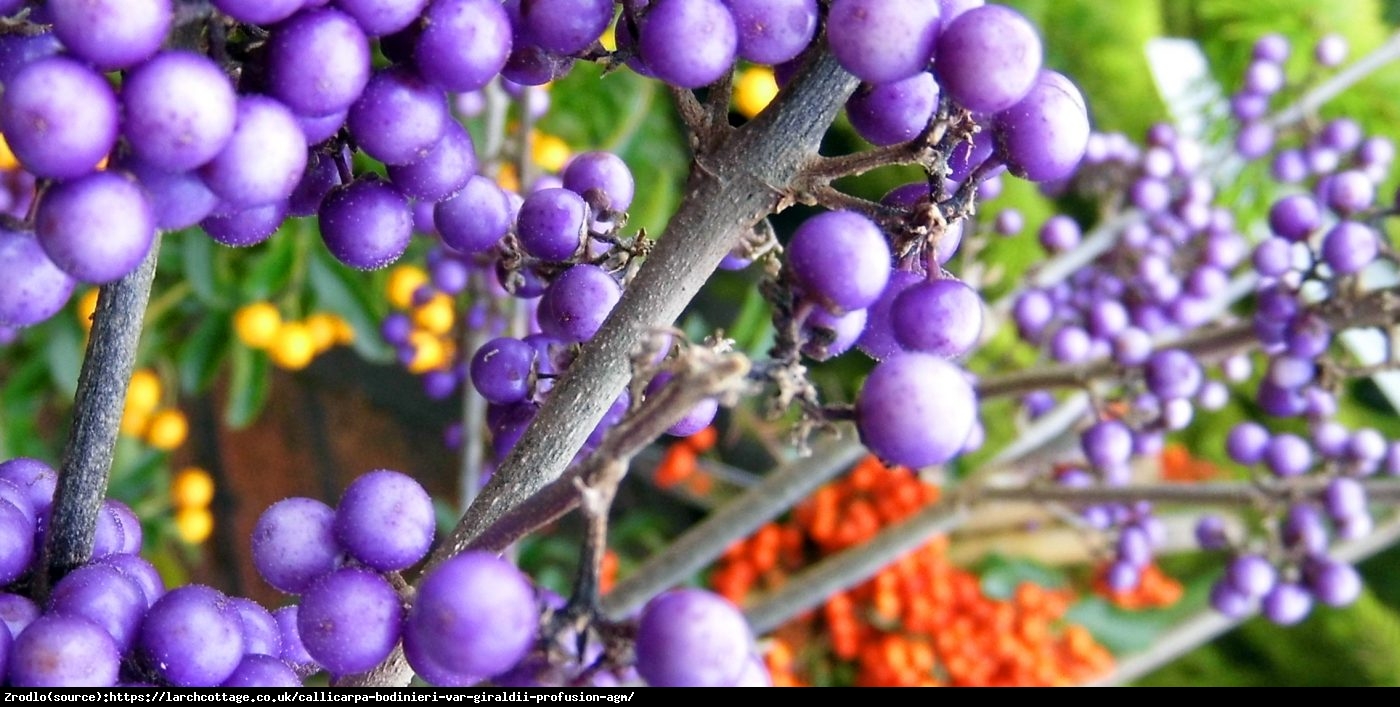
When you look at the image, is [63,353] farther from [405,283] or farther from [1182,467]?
[1182,467]

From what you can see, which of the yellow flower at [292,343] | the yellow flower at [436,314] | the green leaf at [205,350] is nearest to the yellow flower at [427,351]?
the yellow flower at [436,314]

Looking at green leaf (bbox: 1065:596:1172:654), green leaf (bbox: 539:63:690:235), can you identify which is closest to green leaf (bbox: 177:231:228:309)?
green leaf (bbox: 539:63:690:235)

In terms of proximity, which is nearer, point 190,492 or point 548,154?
point 548,154

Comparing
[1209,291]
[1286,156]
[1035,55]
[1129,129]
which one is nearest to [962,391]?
[1035,55]

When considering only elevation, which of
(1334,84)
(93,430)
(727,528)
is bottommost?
(727,528)

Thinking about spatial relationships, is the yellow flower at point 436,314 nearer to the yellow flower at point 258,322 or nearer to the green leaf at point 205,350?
the yellow flower at point 258,322

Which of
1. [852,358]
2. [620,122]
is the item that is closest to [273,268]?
[620,122]
